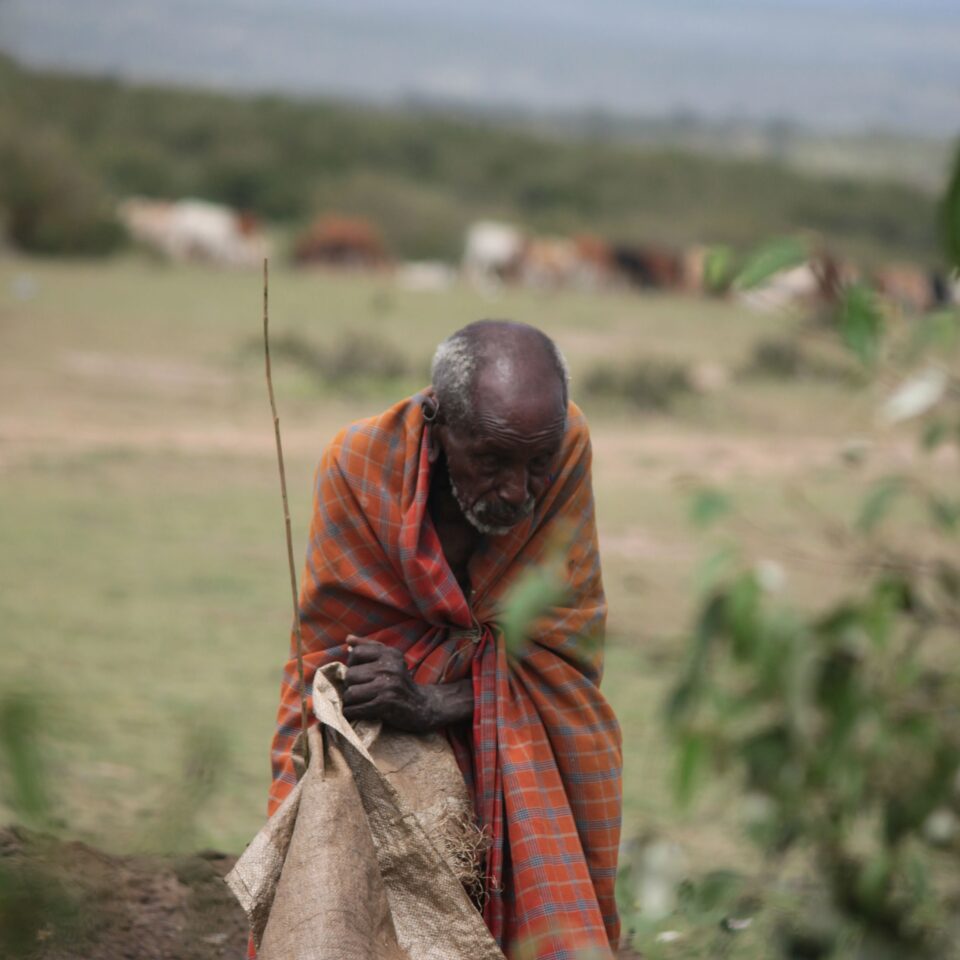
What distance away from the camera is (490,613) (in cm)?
276

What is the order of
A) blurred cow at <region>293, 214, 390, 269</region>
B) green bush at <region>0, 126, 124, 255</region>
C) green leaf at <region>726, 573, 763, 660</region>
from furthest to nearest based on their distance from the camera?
blurred cow at <region>293, 214, 390, 269</region>
green bush at <region>0, 126, 124, 255</region>
green leaf at <region>726, 573, 763, 660</region>

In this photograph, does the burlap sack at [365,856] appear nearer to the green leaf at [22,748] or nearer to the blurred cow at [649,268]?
the green leaf at [22,748]

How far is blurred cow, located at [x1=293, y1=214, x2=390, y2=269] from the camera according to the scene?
1036 inches

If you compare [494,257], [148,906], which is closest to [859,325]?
[148,906]

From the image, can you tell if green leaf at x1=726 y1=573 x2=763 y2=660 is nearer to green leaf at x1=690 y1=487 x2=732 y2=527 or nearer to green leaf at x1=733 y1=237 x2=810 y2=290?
green leaf at x1=690 y1=487 x2=732 y2=527

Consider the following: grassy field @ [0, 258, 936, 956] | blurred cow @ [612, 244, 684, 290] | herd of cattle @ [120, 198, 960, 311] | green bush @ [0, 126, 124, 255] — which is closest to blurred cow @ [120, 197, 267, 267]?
herd of cattle @ [120, 198, 960, 311]

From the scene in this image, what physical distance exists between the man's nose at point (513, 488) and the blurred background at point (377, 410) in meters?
0.29

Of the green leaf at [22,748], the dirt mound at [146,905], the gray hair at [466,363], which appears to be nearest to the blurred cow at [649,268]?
the dirt mound at [146,905]

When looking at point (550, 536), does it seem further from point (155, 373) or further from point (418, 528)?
point (155, 373)

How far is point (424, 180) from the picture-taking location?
155ft

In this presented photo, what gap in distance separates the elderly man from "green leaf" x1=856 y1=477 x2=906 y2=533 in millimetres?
1250

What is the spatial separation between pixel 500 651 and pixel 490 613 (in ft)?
0.22

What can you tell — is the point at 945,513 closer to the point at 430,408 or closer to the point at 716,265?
the point at 716,265

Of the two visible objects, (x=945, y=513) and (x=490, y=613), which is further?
(x=490, y=613)
